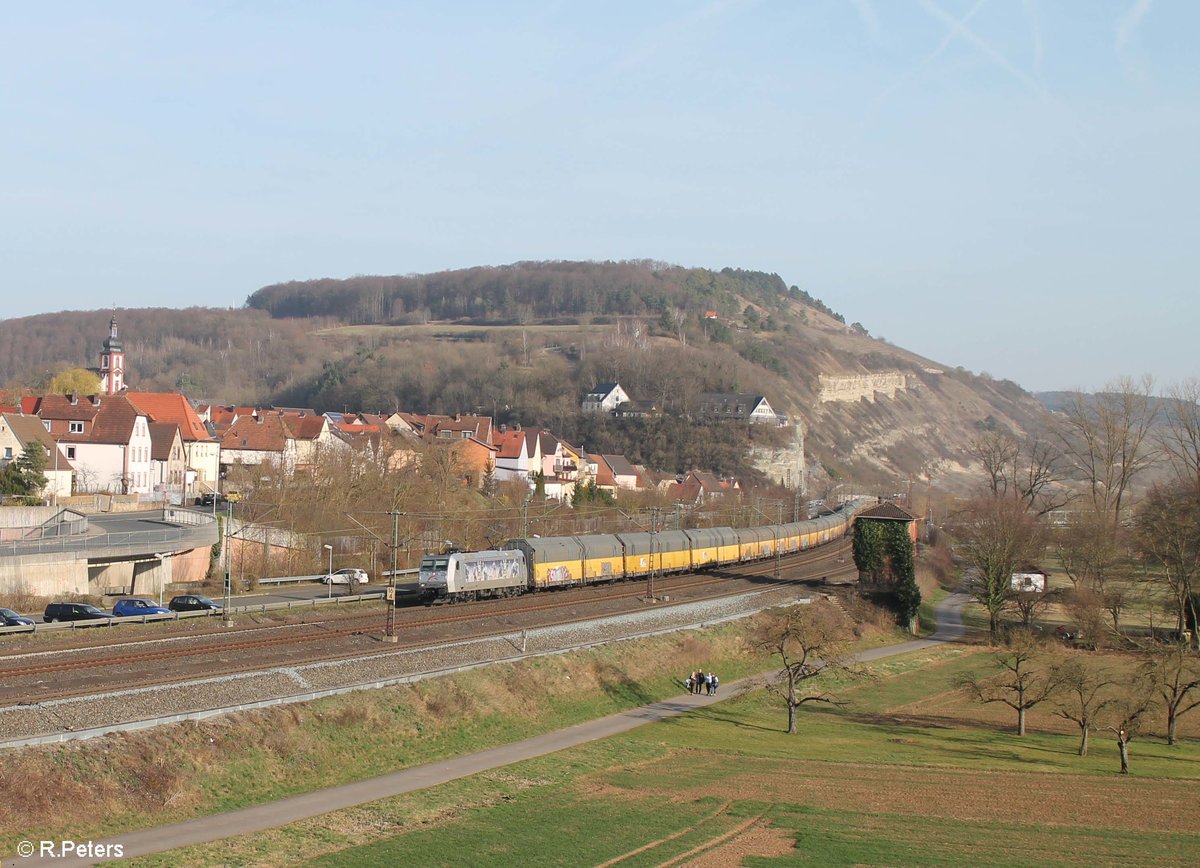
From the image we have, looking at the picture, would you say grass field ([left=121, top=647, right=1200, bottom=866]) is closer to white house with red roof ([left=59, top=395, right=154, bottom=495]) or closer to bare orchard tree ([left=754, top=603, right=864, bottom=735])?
bare orchard tree ([left=754, top=603, right=864, bottom=735])

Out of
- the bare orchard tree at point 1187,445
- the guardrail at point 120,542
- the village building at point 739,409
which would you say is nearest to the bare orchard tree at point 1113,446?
the bare orchard tree at point 1187,445

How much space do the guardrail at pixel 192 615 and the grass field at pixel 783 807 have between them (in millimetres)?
17424

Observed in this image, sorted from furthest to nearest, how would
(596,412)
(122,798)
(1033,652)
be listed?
1. (596,412)
2. (1033,652)
3. (122,798)

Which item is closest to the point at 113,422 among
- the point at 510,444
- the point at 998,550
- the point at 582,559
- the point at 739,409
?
the point at 582,559

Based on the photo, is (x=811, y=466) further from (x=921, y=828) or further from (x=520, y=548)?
(x=921, y=828)

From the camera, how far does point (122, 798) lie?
988 inches

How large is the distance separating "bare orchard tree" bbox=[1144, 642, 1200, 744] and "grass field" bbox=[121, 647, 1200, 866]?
1.19 metres

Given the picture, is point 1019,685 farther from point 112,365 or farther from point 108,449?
point 112,365

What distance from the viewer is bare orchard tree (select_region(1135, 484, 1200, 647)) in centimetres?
5684

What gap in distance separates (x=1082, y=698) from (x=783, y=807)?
1434 cm

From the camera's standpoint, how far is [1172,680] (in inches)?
1679

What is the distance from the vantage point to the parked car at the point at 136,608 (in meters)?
44.2

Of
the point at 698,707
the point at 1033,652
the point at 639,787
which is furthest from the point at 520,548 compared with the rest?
the point at 639,787

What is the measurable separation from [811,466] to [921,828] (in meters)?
163
